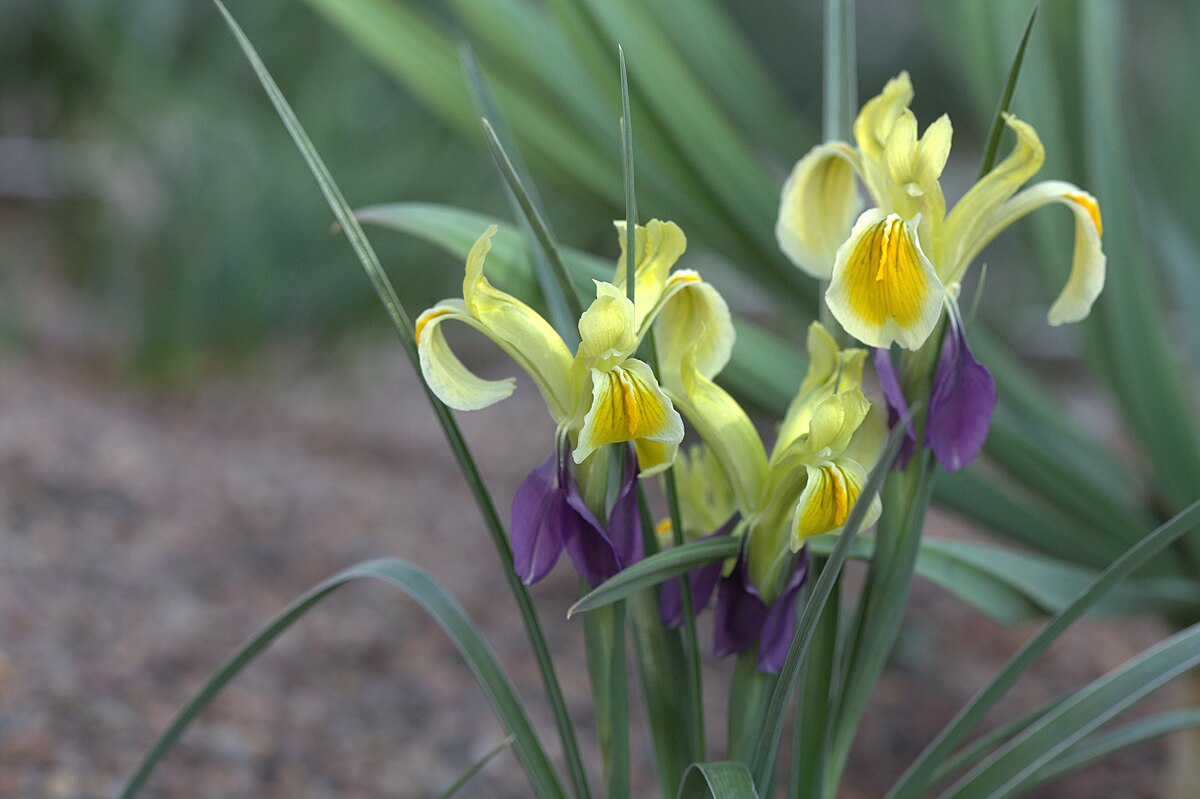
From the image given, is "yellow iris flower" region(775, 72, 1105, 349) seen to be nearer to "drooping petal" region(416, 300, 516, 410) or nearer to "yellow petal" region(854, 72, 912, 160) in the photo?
"yellow petal" region(854, 72, 912, 160)

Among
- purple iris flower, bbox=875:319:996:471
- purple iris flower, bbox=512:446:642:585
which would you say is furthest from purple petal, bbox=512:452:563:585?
purple iris flower, bbox=875:319:996:471

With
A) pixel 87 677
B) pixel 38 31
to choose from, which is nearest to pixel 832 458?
pixel 87 677

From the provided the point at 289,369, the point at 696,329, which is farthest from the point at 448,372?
the point at 289,369

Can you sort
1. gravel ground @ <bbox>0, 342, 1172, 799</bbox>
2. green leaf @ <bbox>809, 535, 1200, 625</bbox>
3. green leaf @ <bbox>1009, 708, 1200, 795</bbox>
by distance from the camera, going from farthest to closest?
gravel ground @ <bbox>0, 342, 1172, 799</bbox>
green leaf @ <bbox>809, 535, 1200, 625</bbox>
green leaf @ <bbox>1009, 708, 1200, 795</bbox>

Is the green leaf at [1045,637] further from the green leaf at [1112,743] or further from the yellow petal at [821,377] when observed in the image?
the yellow petal at [821,377]

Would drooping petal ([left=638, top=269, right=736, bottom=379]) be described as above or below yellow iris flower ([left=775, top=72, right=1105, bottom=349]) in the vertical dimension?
below

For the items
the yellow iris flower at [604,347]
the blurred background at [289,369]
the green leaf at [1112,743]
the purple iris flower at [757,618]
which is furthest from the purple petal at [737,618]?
the blurred background at [289,369]

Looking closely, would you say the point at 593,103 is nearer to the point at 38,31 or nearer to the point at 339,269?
the point at 339,269
